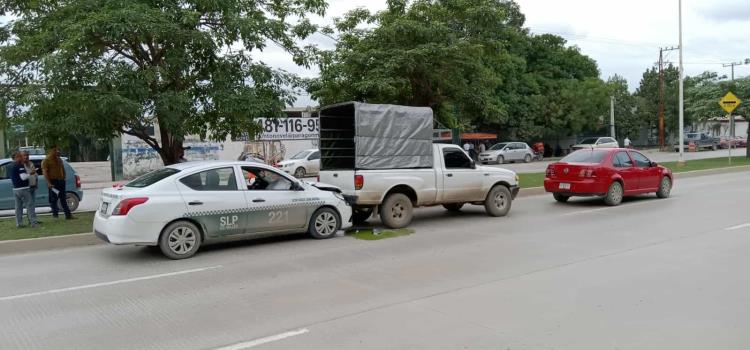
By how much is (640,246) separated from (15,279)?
9054 millimetres

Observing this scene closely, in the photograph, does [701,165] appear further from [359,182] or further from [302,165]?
[359,182]

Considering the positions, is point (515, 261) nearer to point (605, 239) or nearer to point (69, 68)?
point (605, 239)

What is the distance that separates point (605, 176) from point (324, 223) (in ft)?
25.5

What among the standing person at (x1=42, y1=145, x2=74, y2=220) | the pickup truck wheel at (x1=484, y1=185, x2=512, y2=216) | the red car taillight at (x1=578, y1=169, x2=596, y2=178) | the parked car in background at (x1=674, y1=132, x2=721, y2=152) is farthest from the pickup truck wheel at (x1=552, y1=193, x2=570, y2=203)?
the parked car in background at (x1=674, y1=132, x2=721, y2=152)

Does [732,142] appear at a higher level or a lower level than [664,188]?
higher

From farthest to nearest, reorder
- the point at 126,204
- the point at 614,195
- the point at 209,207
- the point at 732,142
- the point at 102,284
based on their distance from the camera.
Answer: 1. the point at 732,142
2. the point at 614,195
3. the point at 209,207
4. the point at 126,204
5. the point at 102,284

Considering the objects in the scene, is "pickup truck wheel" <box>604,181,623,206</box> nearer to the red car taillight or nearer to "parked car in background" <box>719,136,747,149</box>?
the red car taillight

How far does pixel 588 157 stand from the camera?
590 inches

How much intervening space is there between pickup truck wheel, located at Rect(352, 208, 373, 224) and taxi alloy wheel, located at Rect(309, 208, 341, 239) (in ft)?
4.23

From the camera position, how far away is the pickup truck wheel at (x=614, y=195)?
14469mm

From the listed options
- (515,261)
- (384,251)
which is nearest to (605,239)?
(515,261)

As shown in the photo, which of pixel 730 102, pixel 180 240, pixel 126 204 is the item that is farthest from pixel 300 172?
pixel 126 204

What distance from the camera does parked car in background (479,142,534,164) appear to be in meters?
41.0

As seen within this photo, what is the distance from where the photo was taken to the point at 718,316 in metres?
5.48
